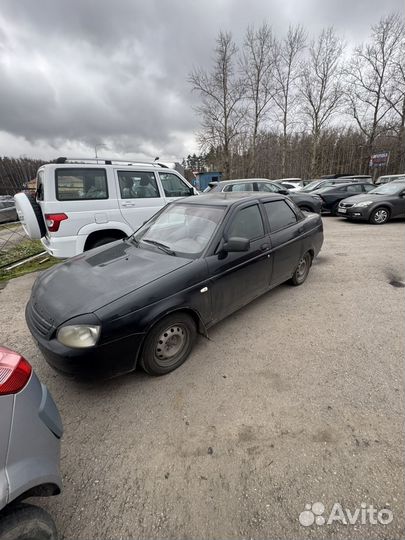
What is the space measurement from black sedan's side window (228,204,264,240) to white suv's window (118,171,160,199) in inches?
114

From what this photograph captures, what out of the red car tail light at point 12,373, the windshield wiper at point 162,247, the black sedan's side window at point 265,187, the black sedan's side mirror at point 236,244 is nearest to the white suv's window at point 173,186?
the windshield wiper at point 162,247

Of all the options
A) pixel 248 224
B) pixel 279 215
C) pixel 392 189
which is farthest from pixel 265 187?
pixel 248 224

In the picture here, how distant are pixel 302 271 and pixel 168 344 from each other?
2.92 metres

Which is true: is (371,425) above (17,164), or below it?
below

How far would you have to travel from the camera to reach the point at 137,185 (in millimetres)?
5301

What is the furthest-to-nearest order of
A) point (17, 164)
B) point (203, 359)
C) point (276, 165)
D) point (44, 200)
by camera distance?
point (17, 164), point (276, 165), point (44, 200), point (203, 359)

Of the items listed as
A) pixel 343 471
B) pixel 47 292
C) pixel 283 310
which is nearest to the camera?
pixel 343 471

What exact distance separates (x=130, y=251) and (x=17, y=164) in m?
73.6

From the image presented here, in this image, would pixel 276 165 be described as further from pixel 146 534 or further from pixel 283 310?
pixel 146 534

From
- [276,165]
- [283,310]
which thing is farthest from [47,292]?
[276,165]

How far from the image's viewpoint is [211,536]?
1387 millimetres

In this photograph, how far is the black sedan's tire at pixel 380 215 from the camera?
9125 millimetres

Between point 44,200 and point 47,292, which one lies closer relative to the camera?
point 47,292

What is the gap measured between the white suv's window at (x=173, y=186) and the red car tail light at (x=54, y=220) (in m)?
2.32
